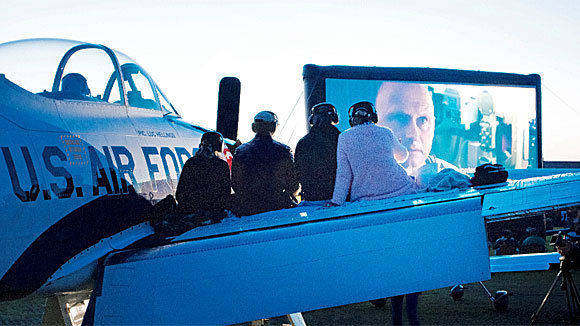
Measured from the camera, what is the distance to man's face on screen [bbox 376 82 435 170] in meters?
10.4

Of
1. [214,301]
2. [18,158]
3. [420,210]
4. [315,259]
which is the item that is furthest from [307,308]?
[18,158]

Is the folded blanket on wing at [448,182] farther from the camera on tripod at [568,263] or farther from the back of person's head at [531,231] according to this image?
the back of person's head at [531,231]

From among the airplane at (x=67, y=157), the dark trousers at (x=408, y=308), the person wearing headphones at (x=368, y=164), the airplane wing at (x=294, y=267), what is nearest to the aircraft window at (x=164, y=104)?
the airplane at (x=67, y=157)

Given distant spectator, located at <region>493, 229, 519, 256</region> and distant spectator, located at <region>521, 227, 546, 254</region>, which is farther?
distant spectator, located at <region>493, 229, 519, 256</region>

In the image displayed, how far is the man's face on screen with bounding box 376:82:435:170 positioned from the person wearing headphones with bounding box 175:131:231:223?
18.2 feet

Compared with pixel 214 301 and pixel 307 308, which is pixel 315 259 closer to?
pixel 307 308

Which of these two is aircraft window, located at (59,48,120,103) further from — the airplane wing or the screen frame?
the screen frame

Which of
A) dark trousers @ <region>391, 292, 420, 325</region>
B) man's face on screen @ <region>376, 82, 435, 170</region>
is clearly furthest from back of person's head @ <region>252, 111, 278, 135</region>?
man's face on screen @ <region>376, 82, 435, 170</region>

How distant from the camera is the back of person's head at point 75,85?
4508mm

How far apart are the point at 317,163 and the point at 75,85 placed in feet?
8.21

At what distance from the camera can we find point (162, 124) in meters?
5.79

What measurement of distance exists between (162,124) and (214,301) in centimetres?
295

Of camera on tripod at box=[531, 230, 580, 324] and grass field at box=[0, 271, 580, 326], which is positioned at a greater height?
camera on tripod at box=[531, 230, 580, 324]

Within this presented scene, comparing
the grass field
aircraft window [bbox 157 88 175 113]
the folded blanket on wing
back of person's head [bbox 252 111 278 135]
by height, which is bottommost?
the grass field
